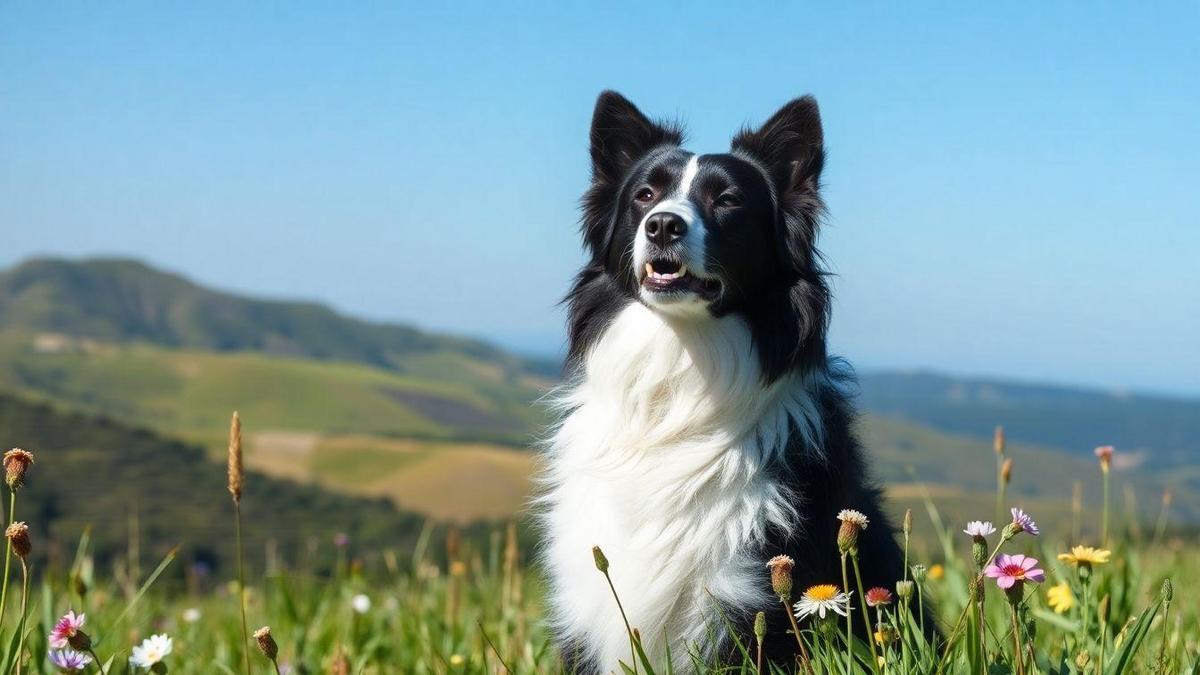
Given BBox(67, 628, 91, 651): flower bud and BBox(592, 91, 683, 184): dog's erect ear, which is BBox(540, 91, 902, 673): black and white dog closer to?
BBox(592, 91, 683, 184): dog's erect ear

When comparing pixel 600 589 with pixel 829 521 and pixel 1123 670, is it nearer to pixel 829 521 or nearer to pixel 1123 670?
pixel 829 521

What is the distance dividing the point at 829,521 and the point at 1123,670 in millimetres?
1067

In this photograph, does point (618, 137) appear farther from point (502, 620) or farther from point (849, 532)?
point (849, 532)

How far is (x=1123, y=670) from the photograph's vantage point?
2.87 metres

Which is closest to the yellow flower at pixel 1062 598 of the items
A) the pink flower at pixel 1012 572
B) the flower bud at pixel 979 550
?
the pink flower at pixel 1012 572

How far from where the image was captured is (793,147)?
4418 mm

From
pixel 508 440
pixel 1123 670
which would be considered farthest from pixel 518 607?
pixel 508 440

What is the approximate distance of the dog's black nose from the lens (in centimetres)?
395

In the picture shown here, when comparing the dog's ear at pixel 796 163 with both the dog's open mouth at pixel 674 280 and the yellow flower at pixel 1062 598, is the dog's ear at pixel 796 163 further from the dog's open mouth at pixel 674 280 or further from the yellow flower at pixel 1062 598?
the yellow flower at pixel 1062 598

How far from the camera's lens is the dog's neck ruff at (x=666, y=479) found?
12.2 ft

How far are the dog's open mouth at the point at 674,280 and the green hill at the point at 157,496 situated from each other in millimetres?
69995

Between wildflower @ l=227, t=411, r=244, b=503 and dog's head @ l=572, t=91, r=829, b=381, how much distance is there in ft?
5.91

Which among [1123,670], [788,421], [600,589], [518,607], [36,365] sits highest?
[788,421]

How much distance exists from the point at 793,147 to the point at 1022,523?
2150 mm
